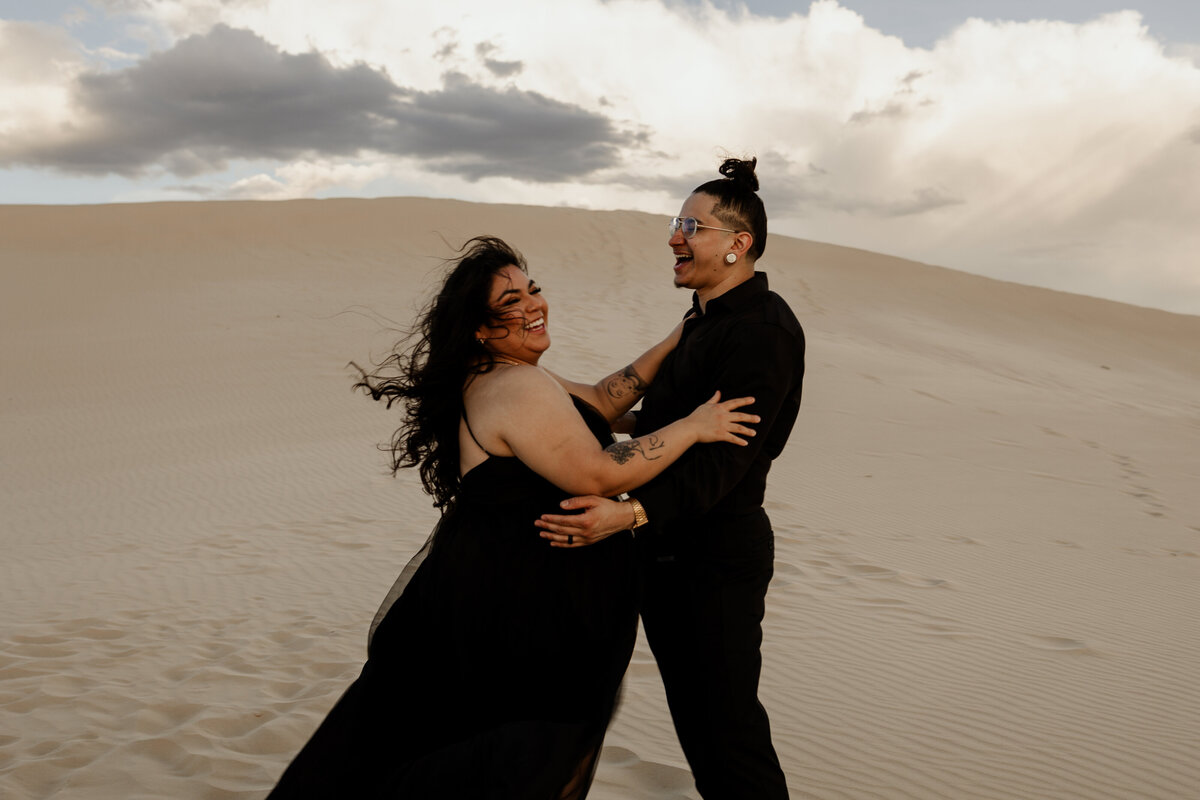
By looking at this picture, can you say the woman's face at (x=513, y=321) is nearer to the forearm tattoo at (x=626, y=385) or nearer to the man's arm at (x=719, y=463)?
the man's arm at (x=719, y=463)

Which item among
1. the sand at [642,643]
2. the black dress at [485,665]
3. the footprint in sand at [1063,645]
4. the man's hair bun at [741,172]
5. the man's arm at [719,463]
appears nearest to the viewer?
the black dress at [485,665]

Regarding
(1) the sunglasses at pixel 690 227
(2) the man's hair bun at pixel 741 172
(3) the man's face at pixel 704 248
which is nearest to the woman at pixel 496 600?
(3) the man's face at pixel 704 248

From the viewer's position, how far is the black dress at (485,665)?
2.35 m

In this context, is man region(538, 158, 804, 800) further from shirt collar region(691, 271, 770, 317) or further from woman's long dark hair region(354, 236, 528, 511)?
woman's long dark hair region(354, 236, 528, 511)

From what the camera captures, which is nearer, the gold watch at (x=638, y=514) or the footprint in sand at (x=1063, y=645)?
the gold watch at (x=638, y=514)

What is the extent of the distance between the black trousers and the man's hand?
345 millimetres

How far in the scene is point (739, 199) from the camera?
2.90 m

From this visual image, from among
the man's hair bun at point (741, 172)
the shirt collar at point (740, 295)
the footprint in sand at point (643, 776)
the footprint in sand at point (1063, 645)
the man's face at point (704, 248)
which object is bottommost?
the footprint in sand at point (643, 776)

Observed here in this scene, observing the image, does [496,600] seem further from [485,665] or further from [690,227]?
[690,227]

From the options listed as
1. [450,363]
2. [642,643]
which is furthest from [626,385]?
[642,643]

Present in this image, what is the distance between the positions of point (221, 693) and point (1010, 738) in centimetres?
362

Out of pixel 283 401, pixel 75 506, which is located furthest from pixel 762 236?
pixel 283 401

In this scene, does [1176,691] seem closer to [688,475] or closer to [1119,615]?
[1119,615]

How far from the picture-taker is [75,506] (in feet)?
30.0
